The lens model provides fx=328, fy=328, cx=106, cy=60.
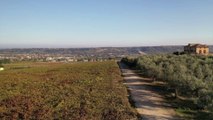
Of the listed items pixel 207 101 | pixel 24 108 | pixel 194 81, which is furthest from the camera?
pixel 194 81

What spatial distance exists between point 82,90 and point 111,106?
604 inches

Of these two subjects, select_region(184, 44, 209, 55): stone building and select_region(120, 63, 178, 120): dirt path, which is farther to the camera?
select_region(184, 44, 209, 55): stone building

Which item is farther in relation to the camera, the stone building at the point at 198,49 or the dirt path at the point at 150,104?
the stone building at the point at 198,49

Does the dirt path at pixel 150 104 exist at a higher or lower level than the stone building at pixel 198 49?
lower

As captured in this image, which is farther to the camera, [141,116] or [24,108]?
[24,108]

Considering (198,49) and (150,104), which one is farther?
(198,49)

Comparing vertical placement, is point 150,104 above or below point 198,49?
below

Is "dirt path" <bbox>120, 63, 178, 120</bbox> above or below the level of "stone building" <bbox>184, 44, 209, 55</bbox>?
below

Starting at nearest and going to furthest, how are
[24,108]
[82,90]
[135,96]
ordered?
[24,108]
[135,96]
[82,90]

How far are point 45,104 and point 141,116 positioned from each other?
13210 millimetres

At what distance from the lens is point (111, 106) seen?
1527 inches

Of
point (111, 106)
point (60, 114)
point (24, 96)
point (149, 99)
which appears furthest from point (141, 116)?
point (24, 96)

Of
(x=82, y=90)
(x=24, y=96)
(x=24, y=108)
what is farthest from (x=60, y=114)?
(x=82, y=90)

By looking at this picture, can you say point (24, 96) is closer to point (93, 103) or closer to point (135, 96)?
point (93, 103)
